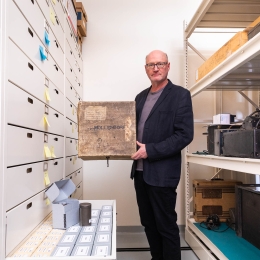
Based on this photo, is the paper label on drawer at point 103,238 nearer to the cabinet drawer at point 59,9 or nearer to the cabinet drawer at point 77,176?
the cabinet drawer at point 77,176

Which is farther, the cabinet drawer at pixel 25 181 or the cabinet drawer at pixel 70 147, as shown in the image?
the cabinet drawer at pixel 70 147

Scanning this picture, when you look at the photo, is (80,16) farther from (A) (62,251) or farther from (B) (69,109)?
(A) (62,251)

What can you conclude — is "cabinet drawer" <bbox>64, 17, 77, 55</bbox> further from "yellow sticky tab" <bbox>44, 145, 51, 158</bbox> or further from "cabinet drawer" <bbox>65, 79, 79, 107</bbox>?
"yellow sticky tab" <bbox>44, 145, 51, 158</bbox>

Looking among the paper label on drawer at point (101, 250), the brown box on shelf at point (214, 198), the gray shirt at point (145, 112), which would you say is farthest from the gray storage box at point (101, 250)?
the brown box on shelf at point (214, 198)

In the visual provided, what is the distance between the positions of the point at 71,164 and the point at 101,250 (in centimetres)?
121

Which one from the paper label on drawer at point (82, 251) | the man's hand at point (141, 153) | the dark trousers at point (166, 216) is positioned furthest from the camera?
the dark trousers at point (166, 216)

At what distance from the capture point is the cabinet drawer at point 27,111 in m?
0.89

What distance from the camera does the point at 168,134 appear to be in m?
1.60

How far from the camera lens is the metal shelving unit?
1.28m

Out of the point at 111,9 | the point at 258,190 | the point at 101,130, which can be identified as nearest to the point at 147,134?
the point at 101,130

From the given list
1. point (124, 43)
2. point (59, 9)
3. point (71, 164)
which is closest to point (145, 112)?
point (71, 164)

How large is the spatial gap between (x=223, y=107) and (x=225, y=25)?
803 millimetres

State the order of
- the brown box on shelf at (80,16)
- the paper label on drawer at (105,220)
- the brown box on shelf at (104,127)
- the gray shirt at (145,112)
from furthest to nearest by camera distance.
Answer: the brown box on shelf at (80,16) → the gray shirt at (145,112) → the brown box on shelf at (104,127) → the paper label on drawer at (105,220)

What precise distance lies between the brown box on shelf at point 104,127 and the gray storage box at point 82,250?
1.70ft
